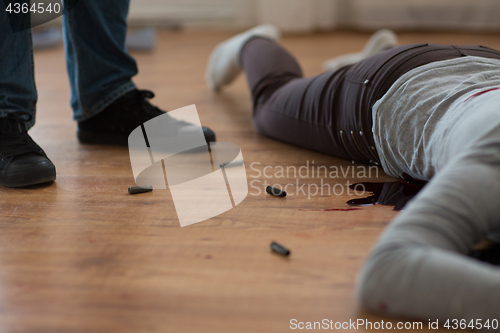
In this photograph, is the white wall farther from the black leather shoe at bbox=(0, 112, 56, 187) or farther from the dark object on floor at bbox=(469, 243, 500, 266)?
the dark object on floor at bbox=(469, 243, 500, 266)

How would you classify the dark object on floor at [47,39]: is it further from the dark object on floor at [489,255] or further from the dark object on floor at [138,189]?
the dark object on floor at [489,255]

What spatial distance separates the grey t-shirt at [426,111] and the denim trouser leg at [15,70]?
0.73 m

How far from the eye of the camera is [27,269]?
0.67 m

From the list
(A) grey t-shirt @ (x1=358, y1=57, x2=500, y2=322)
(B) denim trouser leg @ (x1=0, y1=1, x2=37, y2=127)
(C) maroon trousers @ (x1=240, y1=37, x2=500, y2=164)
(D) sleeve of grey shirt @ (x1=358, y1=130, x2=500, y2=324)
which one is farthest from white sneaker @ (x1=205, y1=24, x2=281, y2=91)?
(D) sleeve of grey shirt @ (x1=358, y1=130, x2=500, y2=324)

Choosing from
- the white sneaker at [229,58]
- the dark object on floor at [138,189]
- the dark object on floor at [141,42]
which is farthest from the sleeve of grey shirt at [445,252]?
the dark object on floor at [141,42]

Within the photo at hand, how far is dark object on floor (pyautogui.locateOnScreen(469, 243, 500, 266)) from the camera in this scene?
2.01ft

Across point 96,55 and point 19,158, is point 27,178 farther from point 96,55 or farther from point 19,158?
point 96,55

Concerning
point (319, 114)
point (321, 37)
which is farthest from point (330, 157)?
point (321, 37)

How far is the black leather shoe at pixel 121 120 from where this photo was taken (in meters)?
1.18

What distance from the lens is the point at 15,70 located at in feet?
3.23

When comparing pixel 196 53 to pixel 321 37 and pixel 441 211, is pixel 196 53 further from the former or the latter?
pixel 441 211

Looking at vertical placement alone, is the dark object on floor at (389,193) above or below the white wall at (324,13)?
above

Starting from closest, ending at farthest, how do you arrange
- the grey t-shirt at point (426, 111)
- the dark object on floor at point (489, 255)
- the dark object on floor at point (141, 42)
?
the dark object on floor at point (489, 255), the grey t-shirt at point (426, 111), the dark object on floor at point (141, 42)

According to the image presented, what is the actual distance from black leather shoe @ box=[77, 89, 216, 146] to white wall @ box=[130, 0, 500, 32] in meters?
2.05
